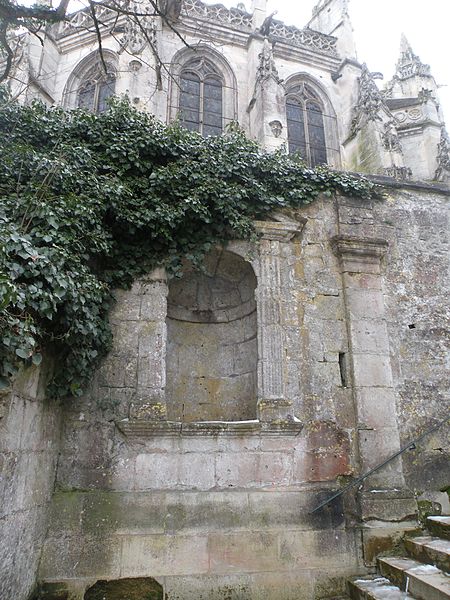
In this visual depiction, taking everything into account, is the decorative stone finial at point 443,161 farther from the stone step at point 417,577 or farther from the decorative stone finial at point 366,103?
the stone step at point 417,577

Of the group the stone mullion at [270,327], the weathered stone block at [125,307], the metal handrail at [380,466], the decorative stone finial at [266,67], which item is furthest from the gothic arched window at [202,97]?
the metal handrail at [380,466]

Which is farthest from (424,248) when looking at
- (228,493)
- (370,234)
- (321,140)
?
(321,140)

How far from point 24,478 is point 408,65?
77.1 feet

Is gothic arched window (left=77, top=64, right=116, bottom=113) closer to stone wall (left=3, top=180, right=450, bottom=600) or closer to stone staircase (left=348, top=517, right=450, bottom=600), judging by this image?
stone wall (left=3, top=180, right=450, bottom=600)

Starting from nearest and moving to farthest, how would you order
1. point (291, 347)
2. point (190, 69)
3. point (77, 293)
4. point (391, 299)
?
point (77, 293)
point (291, 347)
point (391, 299)
point (190, 69)

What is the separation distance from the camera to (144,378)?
202 inches

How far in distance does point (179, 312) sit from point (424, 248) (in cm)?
353

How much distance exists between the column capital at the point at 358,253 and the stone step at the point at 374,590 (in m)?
3.50

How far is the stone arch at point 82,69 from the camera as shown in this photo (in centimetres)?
1402

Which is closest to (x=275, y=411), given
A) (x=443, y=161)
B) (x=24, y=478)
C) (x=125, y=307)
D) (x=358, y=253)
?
(x=125, y=307)

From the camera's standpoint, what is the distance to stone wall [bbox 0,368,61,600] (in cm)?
356

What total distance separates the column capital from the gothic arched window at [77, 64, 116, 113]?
1007cm

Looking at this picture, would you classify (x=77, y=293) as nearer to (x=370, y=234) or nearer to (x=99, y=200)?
(x=99, y=200)

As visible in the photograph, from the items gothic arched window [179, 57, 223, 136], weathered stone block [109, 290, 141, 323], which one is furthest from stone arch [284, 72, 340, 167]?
weathered stone block [109, 290, 141, 323]
